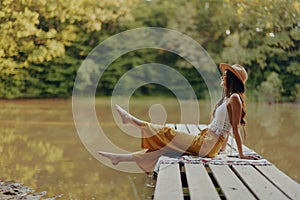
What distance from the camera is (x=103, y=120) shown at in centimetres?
650

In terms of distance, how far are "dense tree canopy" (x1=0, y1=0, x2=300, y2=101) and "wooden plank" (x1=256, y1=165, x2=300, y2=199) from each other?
7504mm

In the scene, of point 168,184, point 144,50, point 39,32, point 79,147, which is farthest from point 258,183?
point 39,32

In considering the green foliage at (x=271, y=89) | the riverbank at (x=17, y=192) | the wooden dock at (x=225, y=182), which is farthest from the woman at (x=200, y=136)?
the green foliage at (x=271, y=89)

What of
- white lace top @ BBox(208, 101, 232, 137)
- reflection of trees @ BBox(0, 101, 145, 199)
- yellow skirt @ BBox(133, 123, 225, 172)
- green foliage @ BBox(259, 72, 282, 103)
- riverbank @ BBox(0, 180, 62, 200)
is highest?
green foliage @ BBox(259, 72, 282, 103)

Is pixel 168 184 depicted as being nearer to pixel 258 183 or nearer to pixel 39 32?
pixel 258 183

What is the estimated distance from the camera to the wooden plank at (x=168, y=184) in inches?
77.9

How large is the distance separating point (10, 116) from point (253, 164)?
4858mm

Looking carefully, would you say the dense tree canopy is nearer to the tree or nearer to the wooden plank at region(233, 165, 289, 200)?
the tree

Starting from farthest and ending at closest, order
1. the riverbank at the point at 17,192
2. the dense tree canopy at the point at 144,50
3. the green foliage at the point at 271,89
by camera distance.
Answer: the dense tree canopy at the point at 144,50
the green foliage at the point at 271,89
the riverbank at the point at 17,192

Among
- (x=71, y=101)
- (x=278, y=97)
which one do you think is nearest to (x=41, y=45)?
(x=71, y=101)

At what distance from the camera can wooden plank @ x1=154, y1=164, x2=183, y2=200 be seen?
6.49 ft

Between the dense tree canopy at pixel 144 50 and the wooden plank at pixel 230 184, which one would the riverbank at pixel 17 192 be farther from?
the dense tree canopy at pixel 144 50

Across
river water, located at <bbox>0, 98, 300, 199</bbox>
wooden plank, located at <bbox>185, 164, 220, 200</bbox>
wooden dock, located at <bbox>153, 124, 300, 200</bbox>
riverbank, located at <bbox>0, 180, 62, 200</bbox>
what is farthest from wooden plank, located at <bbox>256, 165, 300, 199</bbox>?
riverbank, located at <bbox>0, 180, 62, 200</bbox>

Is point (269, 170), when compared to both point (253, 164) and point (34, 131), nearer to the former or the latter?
point (253, 164)
